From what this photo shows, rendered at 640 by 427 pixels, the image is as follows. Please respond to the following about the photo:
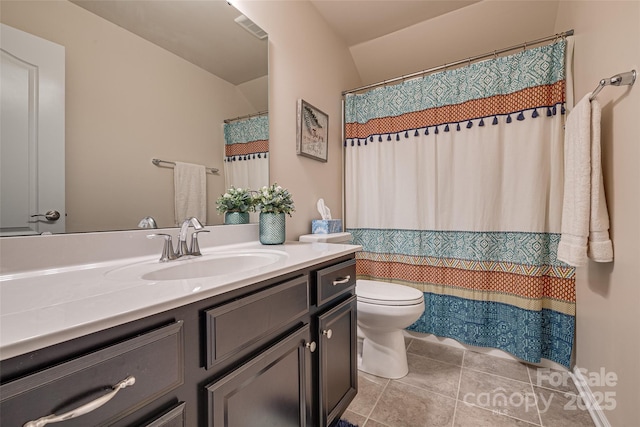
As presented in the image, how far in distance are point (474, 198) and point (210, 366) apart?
182 cm

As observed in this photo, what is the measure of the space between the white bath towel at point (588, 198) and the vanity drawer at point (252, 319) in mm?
1217

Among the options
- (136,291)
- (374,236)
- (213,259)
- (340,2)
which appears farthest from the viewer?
(374,236)

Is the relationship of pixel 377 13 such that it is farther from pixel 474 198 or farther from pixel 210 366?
pixel 210 366

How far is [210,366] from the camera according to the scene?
625mm

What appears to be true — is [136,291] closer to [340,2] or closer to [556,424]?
[556,424]

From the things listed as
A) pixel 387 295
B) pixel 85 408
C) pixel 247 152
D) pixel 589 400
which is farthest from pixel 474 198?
pixel 85 408

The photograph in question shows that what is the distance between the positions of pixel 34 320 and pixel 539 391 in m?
2.11

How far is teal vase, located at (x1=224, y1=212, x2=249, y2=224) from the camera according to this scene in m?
1.36

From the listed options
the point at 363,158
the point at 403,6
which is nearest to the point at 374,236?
the point at 363,158

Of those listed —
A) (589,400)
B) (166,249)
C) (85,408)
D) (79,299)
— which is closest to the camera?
(85,408)

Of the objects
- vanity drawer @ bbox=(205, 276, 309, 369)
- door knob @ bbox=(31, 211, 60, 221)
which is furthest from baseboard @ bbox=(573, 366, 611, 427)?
door knob @ bbox=(31, 211, 60, 221)

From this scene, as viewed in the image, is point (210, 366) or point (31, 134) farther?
point (31, 134)

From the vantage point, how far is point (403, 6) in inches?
76.5

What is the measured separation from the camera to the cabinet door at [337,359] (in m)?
1.03
